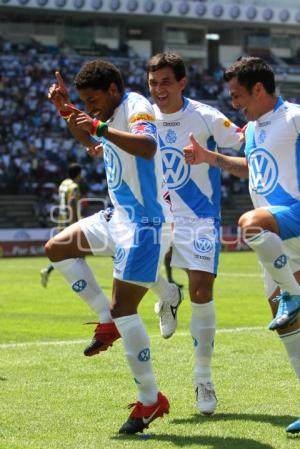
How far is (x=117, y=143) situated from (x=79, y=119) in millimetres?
276

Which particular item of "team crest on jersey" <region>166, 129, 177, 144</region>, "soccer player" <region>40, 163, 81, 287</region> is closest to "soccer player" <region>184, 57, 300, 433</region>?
"team crest on jersey" <region>166, 129, 177, 144</region>

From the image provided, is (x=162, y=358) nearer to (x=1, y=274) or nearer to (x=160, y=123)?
(x=160, y=123)

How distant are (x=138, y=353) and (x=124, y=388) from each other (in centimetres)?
155

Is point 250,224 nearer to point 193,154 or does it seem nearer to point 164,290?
point 193,154

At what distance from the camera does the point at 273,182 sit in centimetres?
597

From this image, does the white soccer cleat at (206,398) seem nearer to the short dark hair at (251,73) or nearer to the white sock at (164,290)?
the white sock at (164,290)

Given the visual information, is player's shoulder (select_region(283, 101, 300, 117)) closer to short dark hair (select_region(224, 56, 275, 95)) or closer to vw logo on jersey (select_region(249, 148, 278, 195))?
short dark hair (select_region(224, 56, 275, 95))

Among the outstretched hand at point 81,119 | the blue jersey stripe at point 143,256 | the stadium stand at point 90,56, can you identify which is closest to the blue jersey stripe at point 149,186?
the blue jersey stripe at point 143,256

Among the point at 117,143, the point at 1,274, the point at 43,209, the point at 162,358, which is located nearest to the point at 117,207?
the point at 117,143

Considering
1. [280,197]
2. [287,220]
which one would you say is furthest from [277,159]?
[287,220]

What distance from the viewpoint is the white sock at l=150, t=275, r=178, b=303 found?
7156 mm

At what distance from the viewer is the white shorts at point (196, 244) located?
7105mm

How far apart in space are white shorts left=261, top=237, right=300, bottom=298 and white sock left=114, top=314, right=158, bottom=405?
2.85 feet

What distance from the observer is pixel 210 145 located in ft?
24.3
